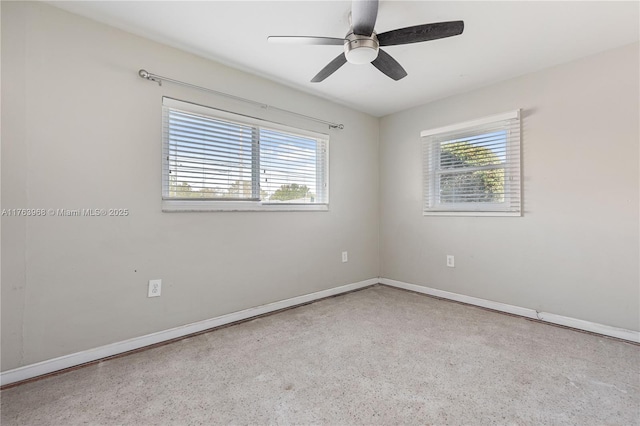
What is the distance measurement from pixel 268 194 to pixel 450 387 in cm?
209

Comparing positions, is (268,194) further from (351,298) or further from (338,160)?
(351,298)

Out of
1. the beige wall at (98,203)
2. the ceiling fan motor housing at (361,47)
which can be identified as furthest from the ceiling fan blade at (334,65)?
the beige wall at (98,203)

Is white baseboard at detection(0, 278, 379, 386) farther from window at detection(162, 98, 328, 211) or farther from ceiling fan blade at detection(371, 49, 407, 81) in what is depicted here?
ceiling fan blade at detection(371, 49, 407, 81)

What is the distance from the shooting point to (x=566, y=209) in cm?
246

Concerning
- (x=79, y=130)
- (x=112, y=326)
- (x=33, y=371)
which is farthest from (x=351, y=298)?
(x=79, y=130)

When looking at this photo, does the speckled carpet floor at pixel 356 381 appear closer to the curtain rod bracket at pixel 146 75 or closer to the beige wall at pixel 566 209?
the beige wall at pixel 566 209

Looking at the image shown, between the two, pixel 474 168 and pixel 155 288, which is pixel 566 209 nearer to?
pixel 474 168

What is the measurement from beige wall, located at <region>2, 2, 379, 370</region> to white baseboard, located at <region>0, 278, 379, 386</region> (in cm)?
4

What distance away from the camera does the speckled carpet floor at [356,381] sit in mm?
1385

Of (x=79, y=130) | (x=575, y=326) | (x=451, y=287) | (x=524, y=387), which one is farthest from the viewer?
(x=451, y=287)

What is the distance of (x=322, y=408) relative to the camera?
1.44 meters

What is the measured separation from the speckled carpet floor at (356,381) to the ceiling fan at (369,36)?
6.54 feet

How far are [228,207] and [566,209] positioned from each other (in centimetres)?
290

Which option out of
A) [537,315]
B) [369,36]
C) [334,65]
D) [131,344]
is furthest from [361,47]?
[537,315]
